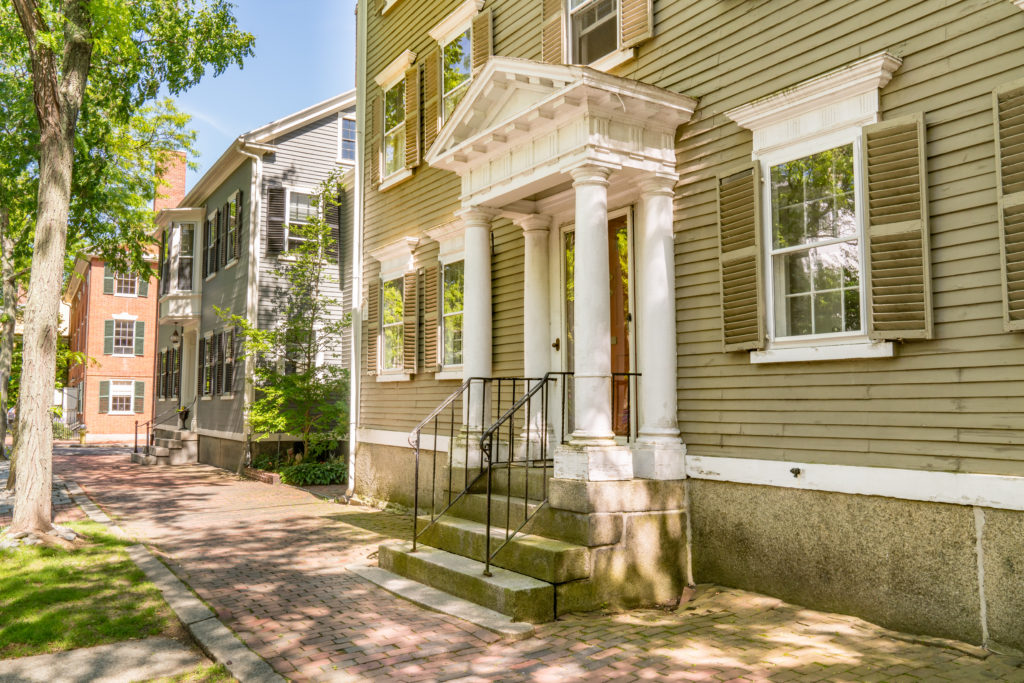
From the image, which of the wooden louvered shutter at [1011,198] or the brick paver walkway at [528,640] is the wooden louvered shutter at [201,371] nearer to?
the brick paver walkway at [528,640]

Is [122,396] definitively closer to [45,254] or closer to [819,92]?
[45,254]

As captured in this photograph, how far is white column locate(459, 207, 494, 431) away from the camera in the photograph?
27.7ft

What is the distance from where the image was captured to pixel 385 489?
1174cm

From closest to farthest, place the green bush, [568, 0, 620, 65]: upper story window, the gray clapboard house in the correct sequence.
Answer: [568, 0, 620, 65]: upper story window, the green bush, the gray clapboard house

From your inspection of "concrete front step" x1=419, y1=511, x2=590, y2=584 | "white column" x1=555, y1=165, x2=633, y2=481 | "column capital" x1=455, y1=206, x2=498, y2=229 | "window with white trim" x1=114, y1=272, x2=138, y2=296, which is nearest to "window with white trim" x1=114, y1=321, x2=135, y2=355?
"window with white trim" x1=114, y1=272, x2=138, y2=296

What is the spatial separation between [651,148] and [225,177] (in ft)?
53.1

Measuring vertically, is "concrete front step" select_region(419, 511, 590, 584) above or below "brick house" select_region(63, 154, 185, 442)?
below

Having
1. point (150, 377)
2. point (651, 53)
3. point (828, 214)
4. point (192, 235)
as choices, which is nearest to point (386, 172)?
point (651, 53)

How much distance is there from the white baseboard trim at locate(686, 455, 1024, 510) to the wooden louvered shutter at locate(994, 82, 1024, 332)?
978 millimetres

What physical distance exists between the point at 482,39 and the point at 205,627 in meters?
7.70

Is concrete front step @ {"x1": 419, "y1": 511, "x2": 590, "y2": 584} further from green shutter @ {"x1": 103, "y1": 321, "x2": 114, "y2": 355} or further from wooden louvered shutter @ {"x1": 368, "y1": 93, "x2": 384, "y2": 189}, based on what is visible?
green shutter @ {"x1": 103, "y1": 321, "x2": 114, "y2": 355}

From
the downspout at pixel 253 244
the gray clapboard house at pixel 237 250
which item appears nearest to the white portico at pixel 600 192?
the gray clapboard house at pixel 237 250

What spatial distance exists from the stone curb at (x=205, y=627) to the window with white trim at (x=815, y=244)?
4.50m

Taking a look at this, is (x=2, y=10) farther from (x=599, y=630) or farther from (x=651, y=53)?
(x=599, y=630)
